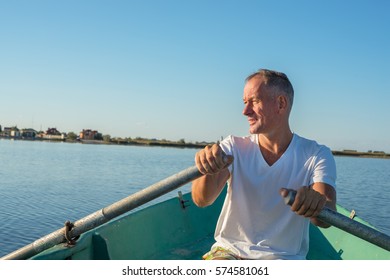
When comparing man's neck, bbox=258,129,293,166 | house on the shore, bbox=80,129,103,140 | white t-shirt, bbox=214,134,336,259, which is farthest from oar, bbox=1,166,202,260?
house on the shore, bbox=80,129,103,140

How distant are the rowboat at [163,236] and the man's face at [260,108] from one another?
768mm

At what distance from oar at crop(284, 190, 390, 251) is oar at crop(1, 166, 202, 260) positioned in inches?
28.5

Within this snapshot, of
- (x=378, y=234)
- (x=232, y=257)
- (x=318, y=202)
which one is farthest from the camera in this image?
(x=232, y=257)

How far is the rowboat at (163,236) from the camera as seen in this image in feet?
10.3

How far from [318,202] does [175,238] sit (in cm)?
351

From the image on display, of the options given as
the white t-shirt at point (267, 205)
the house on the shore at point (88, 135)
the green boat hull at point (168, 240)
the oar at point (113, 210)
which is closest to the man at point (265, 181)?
the white t-shirt at point (267, 205)

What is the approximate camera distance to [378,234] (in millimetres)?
3057

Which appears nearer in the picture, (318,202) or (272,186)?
(318,202)

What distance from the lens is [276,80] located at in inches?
141

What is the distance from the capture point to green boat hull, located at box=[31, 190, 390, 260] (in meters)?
4.47

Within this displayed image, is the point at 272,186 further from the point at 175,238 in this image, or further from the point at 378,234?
the point at 175,238

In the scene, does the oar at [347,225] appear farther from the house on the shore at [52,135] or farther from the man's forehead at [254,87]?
the house on the shore at [52,135]
